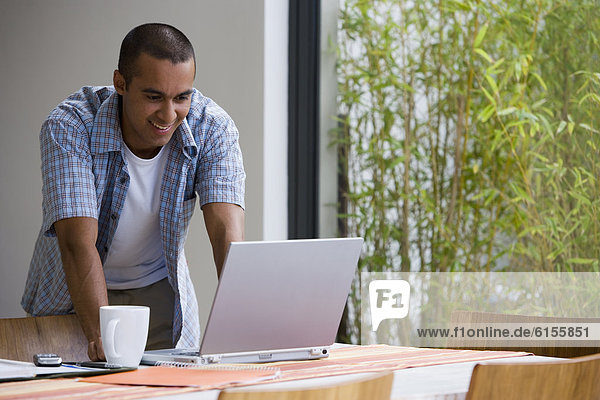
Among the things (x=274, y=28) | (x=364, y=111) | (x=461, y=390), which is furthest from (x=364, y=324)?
(x=461, y=390)

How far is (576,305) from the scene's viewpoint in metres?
2.64

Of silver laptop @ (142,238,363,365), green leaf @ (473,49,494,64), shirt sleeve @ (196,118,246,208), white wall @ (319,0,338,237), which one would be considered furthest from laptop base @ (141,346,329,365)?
white wall @ (319,0,338,237)

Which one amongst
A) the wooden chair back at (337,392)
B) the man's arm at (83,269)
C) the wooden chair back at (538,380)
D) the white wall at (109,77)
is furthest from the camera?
the white wall at (109,77)

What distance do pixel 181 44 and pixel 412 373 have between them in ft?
2.79

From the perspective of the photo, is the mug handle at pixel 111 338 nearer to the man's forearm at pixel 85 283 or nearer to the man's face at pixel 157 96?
the man's forearm at pixel 85 283

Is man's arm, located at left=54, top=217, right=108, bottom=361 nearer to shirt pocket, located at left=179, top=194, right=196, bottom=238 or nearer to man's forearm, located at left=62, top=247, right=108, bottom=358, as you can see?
man's forearm, located at left=62, top=247, right=108, bottom=358

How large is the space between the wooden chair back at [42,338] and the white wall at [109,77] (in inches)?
52.7

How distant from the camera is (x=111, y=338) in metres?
1.46

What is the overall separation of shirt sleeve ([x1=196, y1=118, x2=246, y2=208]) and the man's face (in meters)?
0.14

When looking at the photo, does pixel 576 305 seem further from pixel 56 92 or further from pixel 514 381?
pixel 56 92

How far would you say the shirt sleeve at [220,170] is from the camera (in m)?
2.01

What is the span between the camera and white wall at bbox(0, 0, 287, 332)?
319 cm

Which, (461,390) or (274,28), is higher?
(274,28)

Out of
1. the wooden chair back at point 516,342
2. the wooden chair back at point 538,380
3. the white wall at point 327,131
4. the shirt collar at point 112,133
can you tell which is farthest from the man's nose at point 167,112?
the white wall at point 327,131
